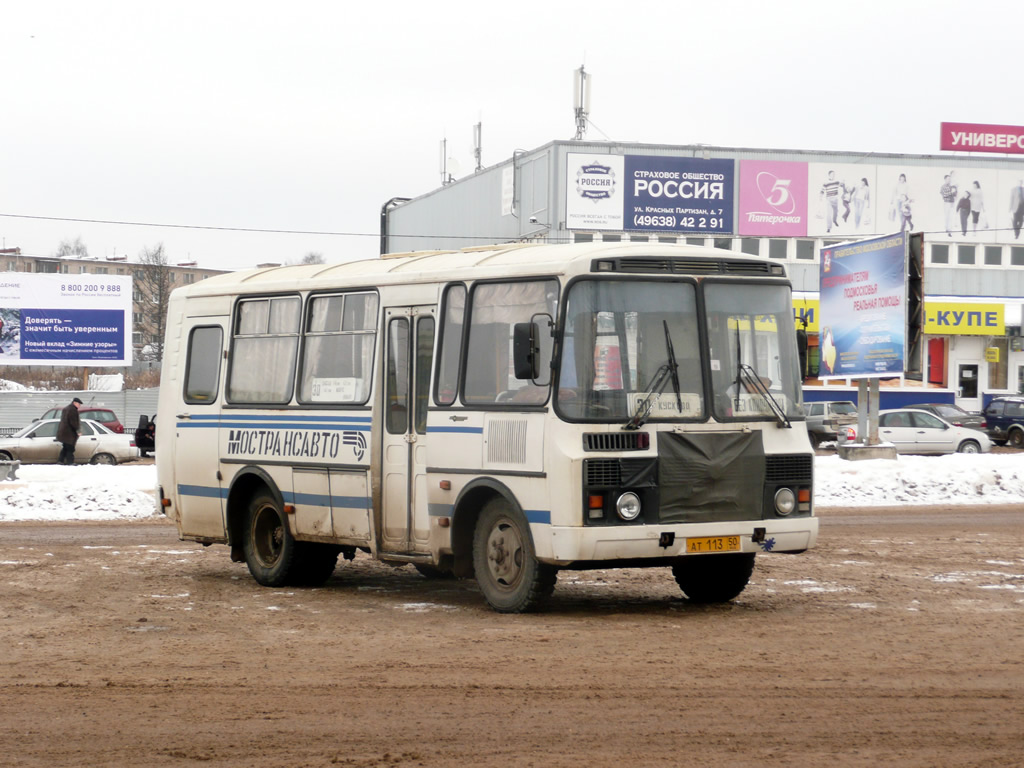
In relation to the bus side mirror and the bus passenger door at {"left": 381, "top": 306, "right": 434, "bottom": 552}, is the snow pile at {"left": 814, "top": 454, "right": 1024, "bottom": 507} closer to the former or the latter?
the bus passenger door at {"left": 381, "top": 306, "right": 434, "bottom": 552}

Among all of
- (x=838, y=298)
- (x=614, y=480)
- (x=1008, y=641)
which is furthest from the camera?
(x=838, y=298)

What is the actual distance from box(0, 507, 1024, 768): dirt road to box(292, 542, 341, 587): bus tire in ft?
0.89

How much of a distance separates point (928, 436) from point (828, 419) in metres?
3.05

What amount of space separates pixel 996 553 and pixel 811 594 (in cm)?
478

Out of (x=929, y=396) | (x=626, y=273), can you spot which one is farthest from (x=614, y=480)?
(x=929, y=396)

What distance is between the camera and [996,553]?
54.9ft

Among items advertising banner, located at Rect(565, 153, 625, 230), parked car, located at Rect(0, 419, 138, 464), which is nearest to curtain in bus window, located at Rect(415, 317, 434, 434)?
parked car, located at Rect(0, 419, 138, 464)

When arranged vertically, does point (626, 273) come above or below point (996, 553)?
above

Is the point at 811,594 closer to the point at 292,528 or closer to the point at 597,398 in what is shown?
the point at 597,398

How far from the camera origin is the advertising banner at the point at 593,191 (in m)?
58.2

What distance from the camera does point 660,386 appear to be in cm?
1105

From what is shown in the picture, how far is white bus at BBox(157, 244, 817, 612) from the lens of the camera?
35.5 feet

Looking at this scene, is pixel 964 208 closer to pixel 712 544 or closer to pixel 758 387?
pixel 758 387

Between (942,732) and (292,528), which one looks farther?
(292,528)
